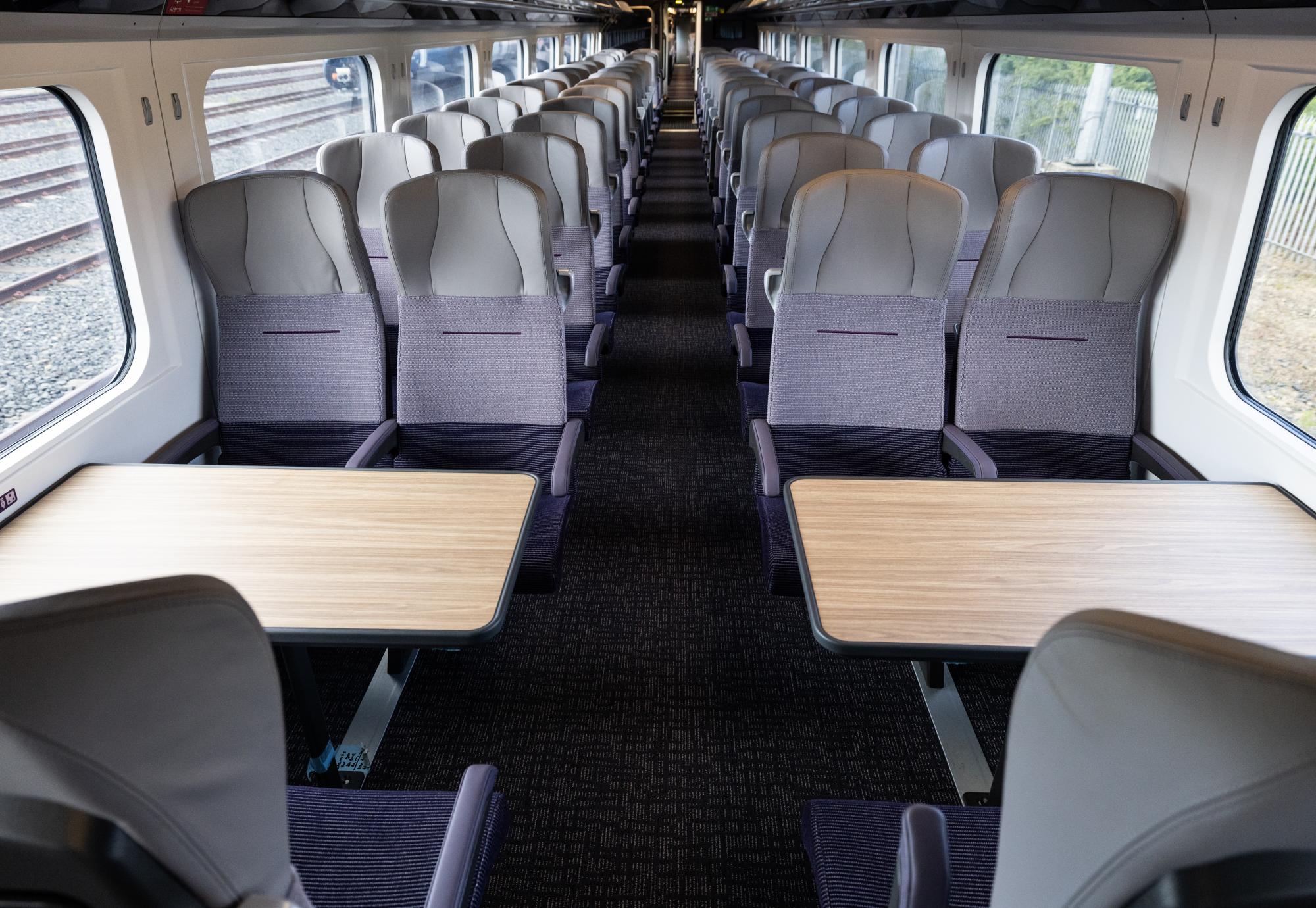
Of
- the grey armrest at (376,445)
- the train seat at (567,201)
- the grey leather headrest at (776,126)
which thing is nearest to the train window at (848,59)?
the grey leather headrest at (776,126)

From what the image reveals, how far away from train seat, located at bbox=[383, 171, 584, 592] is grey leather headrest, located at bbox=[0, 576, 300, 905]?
155 cm

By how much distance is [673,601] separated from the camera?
2791mm

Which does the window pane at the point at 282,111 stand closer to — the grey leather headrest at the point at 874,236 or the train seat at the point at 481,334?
the train seat at the point at 481,334

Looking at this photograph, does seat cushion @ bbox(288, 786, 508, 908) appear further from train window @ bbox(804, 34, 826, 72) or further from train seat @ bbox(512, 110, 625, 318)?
train window @ bbox(804, 34, 826, 72)

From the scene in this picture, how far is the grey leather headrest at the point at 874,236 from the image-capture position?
93.4 inches

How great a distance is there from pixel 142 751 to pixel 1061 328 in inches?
96.9

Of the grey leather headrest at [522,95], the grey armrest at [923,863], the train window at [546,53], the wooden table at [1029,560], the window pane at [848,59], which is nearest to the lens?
the grey armrest at [923,863]

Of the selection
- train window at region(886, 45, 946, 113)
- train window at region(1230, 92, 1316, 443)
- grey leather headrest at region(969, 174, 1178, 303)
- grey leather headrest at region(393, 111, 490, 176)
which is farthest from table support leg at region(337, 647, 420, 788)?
train window at region(886, 45, 946, 113)

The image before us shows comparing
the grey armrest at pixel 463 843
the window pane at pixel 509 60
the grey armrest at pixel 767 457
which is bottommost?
the grey armrest at pixel 463 843

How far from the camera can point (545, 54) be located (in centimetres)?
1251

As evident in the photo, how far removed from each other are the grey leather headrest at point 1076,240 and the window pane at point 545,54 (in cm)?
1029

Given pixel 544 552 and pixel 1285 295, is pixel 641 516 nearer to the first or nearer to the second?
pixel 544 552

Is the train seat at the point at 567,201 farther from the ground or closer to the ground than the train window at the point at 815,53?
closer to the ground

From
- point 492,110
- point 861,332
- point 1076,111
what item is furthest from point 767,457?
point 492,110
